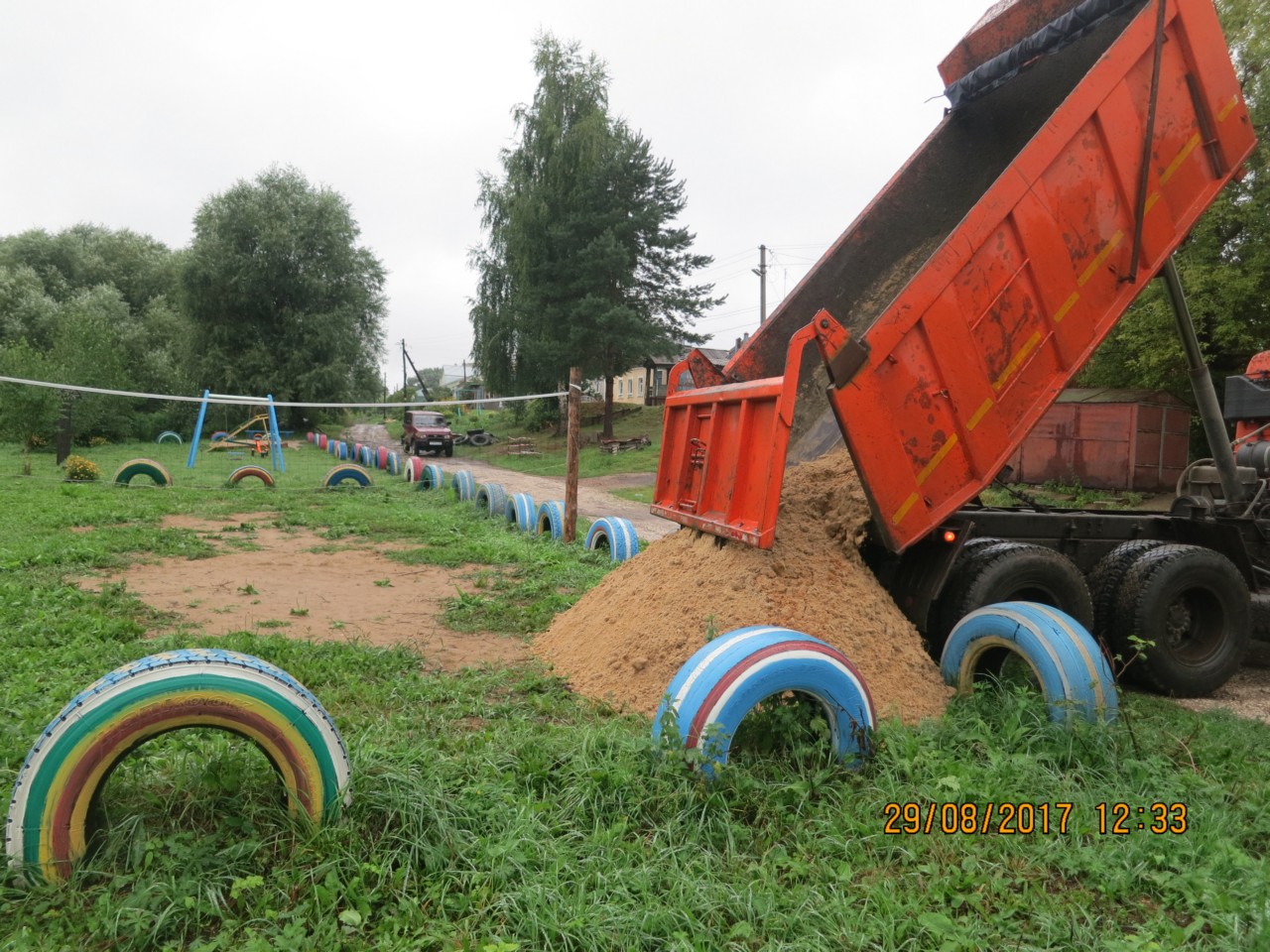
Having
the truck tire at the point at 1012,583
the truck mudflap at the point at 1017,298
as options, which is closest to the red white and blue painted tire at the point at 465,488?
the truck mudflap at the point at 1017,298

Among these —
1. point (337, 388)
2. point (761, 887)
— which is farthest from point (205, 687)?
point (337, 388)

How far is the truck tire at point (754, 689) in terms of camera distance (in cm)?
344

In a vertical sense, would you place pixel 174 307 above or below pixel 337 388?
above

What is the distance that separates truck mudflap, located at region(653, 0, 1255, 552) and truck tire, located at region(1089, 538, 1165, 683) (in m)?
1.41

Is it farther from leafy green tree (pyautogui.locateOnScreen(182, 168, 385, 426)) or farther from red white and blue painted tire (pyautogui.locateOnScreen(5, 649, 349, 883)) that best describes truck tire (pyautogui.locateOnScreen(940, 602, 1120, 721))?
leafy green tree (pyautogui.locateOnScreen(182, 168, 385, 426))

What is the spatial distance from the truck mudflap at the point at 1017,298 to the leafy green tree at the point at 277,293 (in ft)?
125

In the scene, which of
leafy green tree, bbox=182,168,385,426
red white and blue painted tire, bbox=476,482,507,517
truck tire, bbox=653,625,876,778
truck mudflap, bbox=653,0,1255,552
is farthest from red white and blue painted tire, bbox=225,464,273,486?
leafy green tree, bbox=182,168,385,426

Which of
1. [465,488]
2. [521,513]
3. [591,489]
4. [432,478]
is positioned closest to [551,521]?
[521,513]

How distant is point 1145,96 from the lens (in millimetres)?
5004

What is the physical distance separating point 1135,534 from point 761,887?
4.76 metres

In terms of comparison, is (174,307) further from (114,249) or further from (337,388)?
(337,388)

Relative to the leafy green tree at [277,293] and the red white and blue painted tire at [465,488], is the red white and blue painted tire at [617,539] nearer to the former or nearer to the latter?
the red white and blue painted tire at [465,488]

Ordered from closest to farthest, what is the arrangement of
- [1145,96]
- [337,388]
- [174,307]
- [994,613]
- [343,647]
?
1. [994,613]
2. [1145,96]
3. [343,647]
4. [337,388]
5. [174,307]

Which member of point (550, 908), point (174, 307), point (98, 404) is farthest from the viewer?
point (174, 307)
